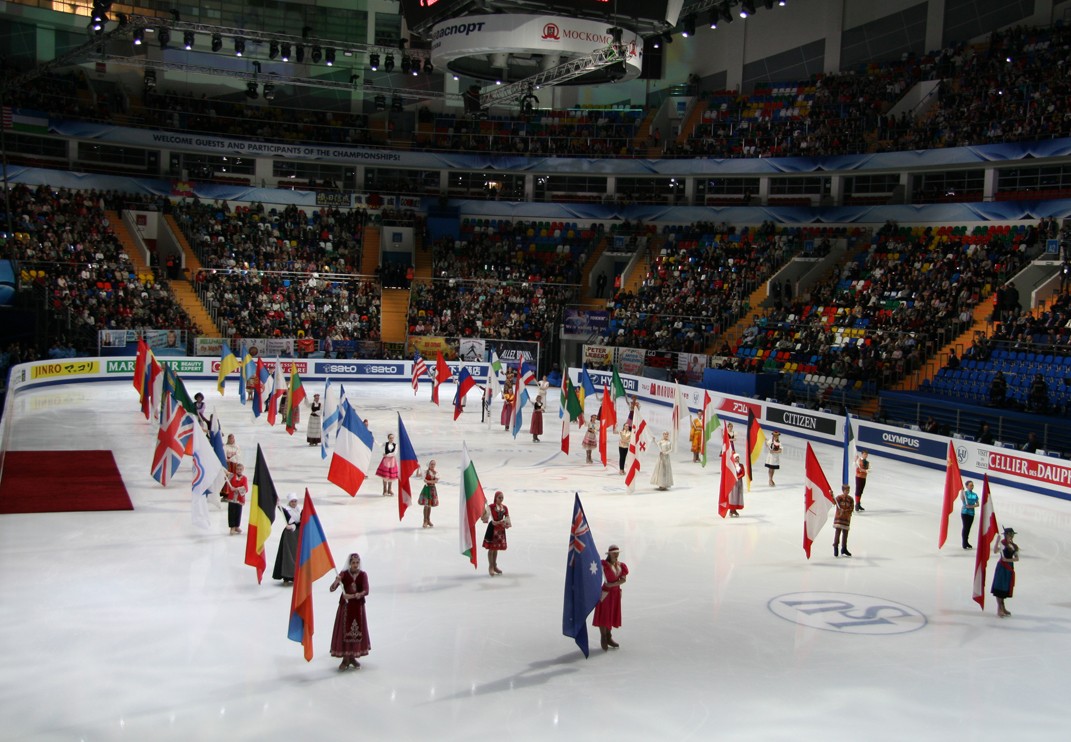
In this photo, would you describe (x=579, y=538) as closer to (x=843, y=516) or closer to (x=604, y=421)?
(x=843, y=516)

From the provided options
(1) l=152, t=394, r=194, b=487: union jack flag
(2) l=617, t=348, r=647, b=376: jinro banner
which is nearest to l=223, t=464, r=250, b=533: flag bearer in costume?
(1) l=152, t=394, r=194, b=487: union jack flag

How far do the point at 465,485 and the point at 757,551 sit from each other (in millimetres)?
6726

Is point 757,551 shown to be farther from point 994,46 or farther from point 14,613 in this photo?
point 994,46

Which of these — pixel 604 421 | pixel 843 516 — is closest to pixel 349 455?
pixel 843 516

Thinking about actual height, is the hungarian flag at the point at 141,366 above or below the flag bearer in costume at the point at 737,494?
above

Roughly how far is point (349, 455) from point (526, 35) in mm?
18354

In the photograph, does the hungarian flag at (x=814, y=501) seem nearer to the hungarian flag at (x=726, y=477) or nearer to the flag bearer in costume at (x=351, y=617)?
the hungarian flag at (x=726, y=477)

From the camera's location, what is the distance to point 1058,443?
29.0 m

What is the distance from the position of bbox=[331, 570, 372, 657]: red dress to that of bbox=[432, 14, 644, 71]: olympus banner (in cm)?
2423

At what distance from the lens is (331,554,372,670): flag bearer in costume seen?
12.4 metres

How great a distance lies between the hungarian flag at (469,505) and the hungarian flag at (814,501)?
6.45 m

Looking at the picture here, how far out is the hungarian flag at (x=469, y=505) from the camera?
16047 millimetres

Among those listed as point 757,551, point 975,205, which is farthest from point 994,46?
point 757,551

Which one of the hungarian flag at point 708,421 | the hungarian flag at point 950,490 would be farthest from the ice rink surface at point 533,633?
the hungarian flag at point 708,421
